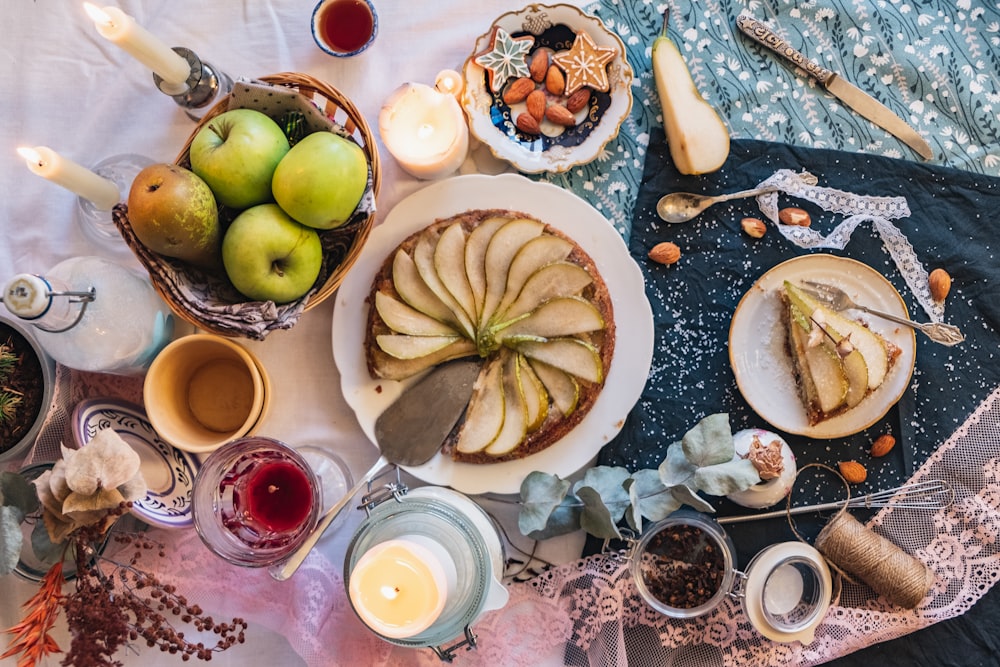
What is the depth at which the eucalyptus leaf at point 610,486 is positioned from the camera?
127 cm

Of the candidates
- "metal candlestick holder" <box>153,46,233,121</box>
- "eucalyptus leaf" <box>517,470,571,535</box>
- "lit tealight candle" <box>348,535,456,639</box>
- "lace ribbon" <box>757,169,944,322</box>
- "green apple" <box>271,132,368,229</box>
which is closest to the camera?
"lit tealight candle" <box>348,535,456,639</box>

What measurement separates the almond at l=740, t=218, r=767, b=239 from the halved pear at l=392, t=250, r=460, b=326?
23.5 inches

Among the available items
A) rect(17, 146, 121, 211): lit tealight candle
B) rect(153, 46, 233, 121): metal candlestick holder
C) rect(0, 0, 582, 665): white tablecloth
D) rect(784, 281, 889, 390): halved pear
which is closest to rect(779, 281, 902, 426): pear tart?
rect(784, 281, 889, 390): halved pear

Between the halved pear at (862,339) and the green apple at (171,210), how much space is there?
3.43 ft

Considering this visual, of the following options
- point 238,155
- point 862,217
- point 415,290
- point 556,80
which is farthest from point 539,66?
point 862,217

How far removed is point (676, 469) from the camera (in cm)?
127

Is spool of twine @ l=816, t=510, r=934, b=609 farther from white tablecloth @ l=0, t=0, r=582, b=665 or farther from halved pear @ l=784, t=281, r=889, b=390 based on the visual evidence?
white tablecloth @ l=0, t=0, r=582, b=665

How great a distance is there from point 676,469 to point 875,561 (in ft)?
1.38

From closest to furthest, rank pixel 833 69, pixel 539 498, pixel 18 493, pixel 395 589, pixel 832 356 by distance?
pixel 395 589
pixel 18 493
pixel 539 498
pixel 832 356
pixel 833 69

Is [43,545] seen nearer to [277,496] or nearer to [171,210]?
[277,496]

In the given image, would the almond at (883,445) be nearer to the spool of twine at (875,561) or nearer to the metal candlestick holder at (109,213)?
the spool of twine at (875,561)

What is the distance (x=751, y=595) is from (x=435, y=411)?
0.64 metres

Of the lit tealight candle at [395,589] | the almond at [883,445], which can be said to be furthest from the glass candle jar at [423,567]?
the almond at [883,445]

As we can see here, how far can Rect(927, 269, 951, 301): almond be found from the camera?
143 cm
